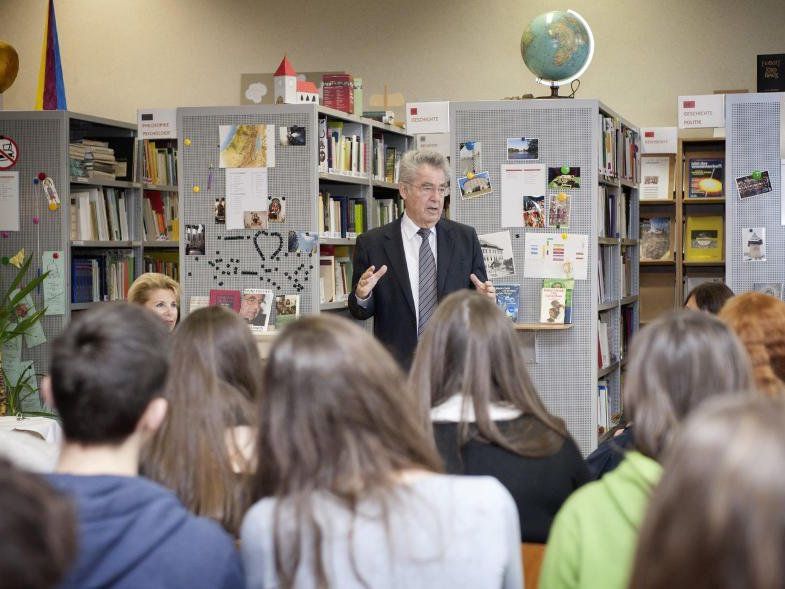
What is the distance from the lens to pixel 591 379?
5.27m

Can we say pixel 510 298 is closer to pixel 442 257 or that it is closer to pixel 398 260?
pixel 442 257

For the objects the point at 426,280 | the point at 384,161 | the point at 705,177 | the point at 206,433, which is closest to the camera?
the point at 206,433

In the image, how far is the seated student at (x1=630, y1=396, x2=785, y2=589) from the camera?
35.7 inches

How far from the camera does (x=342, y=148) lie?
5.90 m

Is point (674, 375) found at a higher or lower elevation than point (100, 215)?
lower

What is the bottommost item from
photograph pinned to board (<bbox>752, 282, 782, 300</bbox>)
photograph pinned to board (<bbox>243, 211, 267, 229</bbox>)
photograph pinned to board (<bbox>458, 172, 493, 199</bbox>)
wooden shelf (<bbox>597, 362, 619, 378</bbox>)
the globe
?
wooden shelf (<bbox>597, 362, 619, 378</bbox>)

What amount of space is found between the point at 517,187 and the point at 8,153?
3.25 m

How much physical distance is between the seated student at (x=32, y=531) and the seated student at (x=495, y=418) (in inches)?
53.2

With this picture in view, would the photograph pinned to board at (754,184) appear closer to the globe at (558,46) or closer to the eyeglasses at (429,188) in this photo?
the globe at (558,46)

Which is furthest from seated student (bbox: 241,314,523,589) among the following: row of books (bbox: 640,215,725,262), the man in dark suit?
row of books (bbox: 640,215,725,262)

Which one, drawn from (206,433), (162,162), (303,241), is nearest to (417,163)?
(303,241)

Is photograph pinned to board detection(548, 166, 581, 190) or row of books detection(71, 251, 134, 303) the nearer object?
photograph pinned to board detection(548, 166, 581, 190)

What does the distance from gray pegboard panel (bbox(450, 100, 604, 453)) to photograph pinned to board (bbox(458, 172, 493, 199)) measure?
0.03m

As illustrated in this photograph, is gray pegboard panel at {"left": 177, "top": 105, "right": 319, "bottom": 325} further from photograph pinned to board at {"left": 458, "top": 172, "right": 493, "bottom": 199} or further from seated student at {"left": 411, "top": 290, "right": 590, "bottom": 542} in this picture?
seated student at {"left": 411, "top": 290, "right": 590, "bottom": 542}
